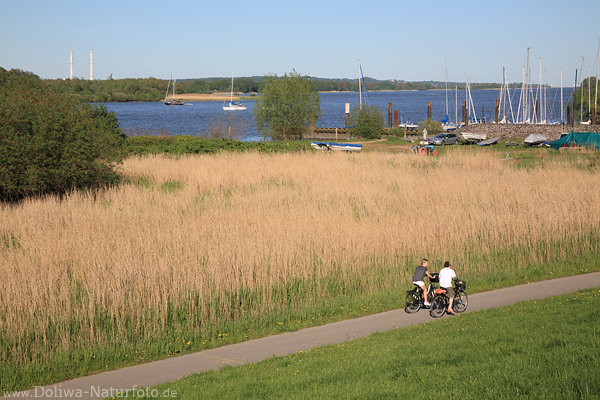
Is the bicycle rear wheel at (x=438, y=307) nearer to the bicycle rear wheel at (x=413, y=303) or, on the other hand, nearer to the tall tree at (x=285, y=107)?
the bicycle rear wheel at (x=413, y=303)

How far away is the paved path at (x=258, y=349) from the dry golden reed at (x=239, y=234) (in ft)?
5.02

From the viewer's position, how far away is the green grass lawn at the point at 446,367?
7.50 m

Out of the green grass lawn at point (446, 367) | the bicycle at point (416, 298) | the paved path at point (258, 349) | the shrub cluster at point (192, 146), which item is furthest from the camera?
the shrub cluster at point (192, 146)

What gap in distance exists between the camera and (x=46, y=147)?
86.7ft

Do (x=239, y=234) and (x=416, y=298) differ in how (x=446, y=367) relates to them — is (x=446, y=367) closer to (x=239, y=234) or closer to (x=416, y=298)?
(x=416, y=298)

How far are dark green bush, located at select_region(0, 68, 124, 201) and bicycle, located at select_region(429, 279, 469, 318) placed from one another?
63.4 ft

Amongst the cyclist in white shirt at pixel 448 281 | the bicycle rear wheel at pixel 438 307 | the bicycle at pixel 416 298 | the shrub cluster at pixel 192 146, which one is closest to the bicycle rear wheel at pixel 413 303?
the bicycle at pixel 416 298

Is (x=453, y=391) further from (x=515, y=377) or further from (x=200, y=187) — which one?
(x=200, y=187)

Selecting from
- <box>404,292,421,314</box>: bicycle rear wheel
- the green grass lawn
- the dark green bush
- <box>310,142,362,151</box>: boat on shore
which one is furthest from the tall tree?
the green grass lawn

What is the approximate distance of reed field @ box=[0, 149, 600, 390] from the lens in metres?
11.7

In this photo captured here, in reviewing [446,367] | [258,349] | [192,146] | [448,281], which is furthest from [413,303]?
[192,146]

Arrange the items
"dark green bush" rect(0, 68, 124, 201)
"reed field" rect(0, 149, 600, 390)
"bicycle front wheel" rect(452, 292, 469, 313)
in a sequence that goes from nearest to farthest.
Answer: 1. "reed field" rect(0, 149, 600, 390)
2. "bicycle front wheel" rect(452, 292, 469, 313)
3. "dark green bush" rect(0, 68, 124, 201)

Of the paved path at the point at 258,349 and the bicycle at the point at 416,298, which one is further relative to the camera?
the bicycle at the point at 416,298

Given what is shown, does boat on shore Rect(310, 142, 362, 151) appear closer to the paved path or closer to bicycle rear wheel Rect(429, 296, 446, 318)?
the paved path
